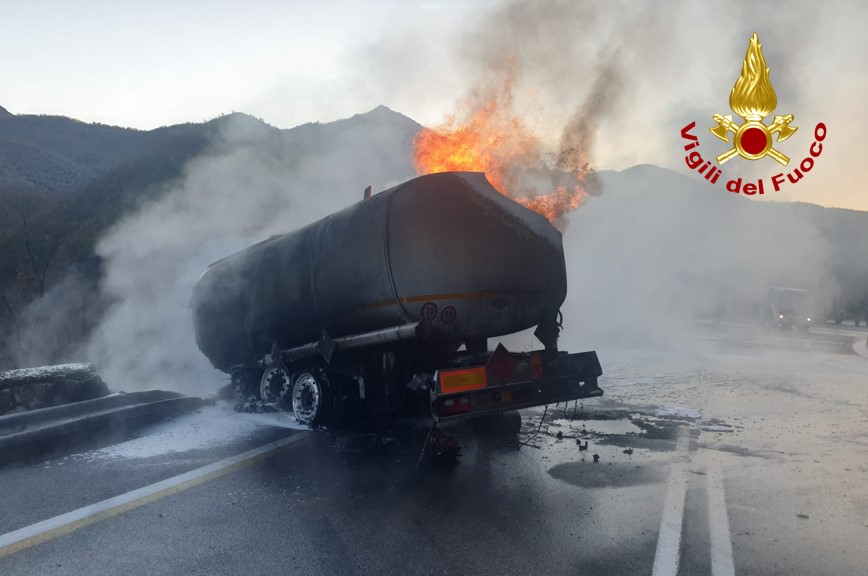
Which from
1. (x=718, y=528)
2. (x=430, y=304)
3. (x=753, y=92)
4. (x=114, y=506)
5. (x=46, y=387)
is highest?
(x=753, y=92)

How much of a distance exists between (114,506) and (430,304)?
310cm

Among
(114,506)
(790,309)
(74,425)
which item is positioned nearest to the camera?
(114,506)

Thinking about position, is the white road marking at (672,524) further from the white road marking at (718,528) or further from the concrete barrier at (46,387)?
the concrete barrier at (46,387)

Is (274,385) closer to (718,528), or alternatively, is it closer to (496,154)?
(496,154)

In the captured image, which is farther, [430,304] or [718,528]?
[430,304]

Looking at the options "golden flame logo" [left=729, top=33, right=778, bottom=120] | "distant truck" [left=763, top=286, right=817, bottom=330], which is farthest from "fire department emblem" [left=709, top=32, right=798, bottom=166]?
"distant truck" [left=763, top=286, right=817, bottom=330]

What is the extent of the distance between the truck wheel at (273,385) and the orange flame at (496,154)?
11.8 ft

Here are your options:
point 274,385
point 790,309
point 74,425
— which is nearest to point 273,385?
point 274,385

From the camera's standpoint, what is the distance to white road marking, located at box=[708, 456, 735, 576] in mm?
3311

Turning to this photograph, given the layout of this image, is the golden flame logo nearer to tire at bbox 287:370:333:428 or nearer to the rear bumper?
the rear bumper

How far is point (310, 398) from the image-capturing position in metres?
7.35

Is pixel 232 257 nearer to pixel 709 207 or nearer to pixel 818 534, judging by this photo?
pixel 818 534

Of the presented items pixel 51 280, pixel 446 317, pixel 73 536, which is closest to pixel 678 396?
pixel 446 317

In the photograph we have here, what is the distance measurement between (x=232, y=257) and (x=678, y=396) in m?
7.63
